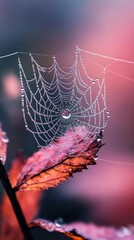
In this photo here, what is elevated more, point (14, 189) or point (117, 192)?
point (14, 189)

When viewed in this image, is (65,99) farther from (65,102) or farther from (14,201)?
(14,201)

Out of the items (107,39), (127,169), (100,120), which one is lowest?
(127,169)

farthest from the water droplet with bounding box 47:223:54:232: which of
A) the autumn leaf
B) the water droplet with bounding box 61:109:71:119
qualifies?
the water droplet with bounding box 61:109:71:119

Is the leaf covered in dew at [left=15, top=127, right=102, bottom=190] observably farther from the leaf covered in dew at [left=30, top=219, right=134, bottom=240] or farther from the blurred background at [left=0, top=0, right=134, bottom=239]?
the blurred background at [left=0, top=0, right=134, bottom=239]

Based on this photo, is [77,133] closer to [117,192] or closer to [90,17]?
[117,192]

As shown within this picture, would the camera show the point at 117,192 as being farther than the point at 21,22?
No

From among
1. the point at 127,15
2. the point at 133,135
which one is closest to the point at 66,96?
the point at 133,135

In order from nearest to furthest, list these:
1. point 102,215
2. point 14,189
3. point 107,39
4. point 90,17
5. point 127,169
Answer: point 14,189, point 102,215, point 127,169, point 107,39, point 90,17

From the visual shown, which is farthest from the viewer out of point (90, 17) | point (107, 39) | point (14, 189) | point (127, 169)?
point (90, 17)
